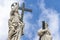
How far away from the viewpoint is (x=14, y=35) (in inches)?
888

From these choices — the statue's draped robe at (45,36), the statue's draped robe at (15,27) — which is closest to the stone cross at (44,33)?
the statue's draped robe at (45,36)

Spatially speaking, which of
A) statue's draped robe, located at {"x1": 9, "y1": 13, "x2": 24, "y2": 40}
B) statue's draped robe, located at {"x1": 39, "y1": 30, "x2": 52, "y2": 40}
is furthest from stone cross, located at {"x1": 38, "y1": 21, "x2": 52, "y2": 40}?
statue's draped robe, located at {"x1": 9, "y1": 13, "x2": 24, "y2": 40}

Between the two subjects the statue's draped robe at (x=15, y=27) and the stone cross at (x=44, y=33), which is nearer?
the stone cross at (x=44, y=33)

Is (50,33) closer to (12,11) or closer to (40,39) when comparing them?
(40,39)

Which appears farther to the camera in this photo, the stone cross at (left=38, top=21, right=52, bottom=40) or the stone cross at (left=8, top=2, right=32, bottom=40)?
the stone cross at (left=8, top=2, right=32, bottom=40)

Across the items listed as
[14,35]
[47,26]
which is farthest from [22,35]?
[47,26]

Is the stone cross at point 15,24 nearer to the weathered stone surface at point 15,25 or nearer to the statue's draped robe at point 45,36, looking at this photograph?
the weathered stone surface at point 15,25

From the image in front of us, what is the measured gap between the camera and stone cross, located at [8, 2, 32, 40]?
2255 centimetres

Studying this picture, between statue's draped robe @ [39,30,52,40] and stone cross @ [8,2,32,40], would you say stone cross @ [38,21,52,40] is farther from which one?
stone cross @ [8,2,32,40]

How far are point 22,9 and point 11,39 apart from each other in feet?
9.48

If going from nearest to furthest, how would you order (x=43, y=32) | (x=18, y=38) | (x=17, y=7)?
(x=43, y=32), (x=18, y=38), (x=17, y=7)

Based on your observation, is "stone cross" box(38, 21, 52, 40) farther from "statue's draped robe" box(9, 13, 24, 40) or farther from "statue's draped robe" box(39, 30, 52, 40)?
"statue's draped robe" box(9, 13, 24, 40)

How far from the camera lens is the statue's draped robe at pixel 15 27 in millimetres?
22516

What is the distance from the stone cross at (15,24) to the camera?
888 inches
